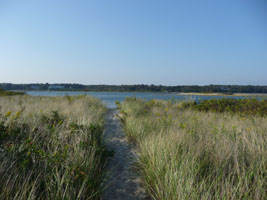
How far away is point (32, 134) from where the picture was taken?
335cm

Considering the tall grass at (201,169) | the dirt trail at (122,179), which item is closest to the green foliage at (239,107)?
the tall grass at (201,169)

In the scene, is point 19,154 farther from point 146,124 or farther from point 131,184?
point 146,124

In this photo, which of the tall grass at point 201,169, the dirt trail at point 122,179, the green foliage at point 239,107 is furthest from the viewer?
the green foliage at point 239,107

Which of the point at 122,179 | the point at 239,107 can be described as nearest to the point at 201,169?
the point at 122,179

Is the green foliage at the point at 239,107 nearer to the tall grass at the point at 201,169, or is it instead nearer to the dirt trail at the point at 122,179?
the tall grass at the point at 201,169

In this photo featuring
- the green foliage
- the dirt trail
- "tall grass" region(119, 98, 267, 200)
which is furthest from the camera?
the green foliage

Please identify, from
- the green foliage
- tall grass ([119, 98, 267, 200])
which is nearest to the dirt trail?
tall grass ([119, 98, 267, 200])

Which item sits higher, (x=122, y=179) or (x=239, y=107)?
(x=239, y=107)

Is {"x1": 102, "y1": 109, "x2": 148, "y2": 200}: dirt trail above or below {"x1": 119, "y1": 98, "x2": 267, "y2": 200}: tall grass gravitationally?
below

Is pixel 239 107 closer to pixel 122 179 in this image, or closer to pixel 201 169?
pixel 201 169

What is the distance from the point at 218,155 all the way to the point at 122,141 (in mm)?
2808

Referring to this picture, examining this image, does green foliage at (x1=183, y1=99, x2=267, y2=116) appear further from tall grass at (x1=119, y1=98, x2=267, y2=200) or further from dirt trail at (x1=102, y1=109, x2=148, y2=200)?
dirt trail at (x1=102, y1=109, x2=148, y2=200)

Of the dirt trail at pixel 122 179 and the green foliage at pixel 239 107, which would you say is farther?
the green foliage at pixel 239 107

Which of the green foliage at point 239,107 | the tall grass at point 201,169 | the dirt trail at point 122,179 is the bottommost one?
the dirt trail at point 122,179
